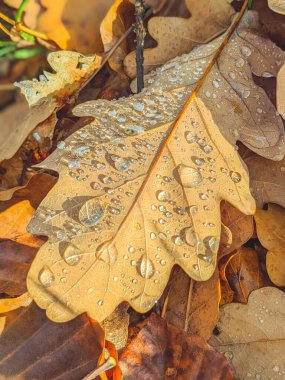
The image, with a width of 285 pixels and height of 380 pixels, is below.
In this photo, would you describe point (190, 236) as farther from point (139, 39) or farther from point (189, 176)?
point (139, 39)

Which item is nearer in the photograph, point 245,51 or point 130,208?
point 130,208

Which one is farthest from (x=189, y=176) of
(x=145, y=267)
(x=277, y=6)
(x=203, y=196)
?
(x=277, y=6)

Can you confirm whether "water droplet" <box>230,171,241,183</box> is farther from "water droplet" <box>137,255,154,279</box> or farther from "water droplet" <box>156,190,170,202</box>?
"water droplet" <box>137,255,154,279</box>

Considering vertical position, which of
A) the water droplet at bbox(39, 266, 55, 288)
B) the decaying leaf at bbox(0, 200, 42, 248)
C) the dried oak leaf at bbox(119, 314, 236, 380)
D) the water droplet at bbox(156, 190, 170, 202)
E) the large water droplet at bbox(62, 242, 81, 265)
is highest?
the water droplet at bbox(156, 190, 170, 202)

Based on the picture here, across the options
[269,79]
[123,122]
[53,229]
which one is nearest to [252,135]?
[269,79]

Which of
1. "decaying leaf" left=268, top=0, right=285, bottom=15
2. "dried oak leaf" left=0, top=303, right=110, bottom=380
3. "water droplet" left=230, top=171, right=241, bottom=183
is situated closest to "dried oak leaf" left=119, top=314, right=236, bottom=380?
"dried oak leaf" left=0, top=303, right=110, bottom=380

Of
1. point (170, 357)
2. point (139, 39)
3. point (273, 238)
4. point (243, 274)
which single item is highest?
point (139, 39)
